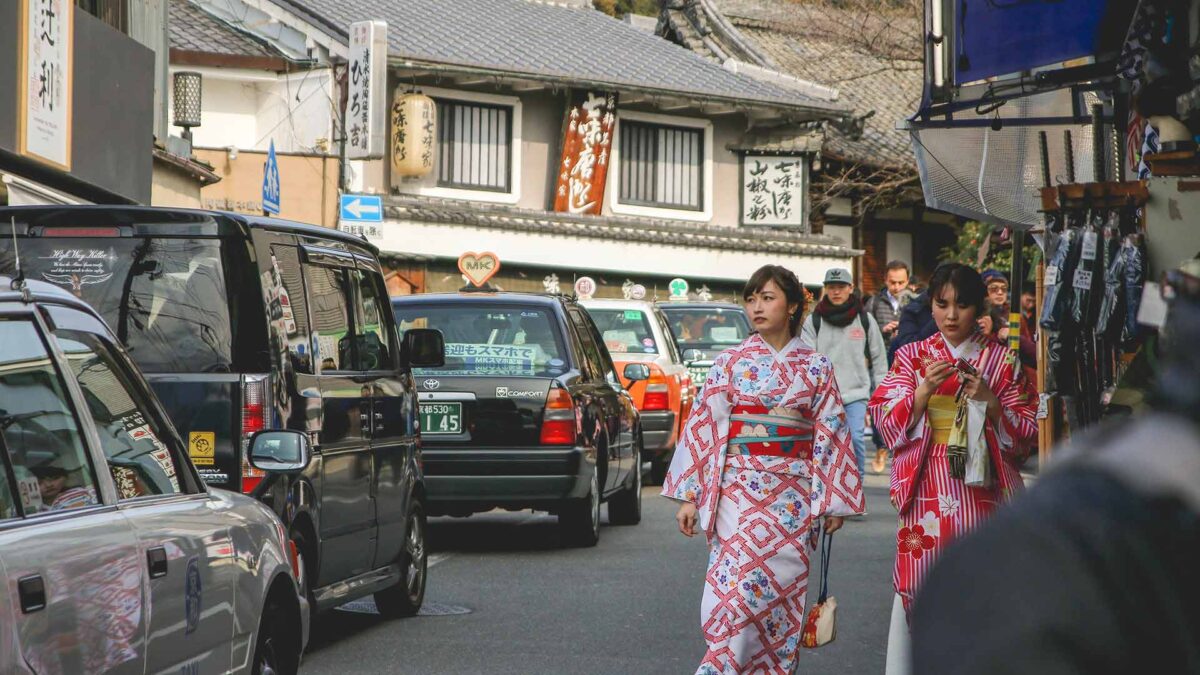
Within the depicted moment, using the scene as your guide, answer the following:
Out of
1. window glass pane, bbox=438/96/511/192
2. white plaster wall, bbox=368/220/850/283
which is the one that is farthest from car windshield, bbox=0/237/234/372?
window glass pane, bbox=438/96/511/192

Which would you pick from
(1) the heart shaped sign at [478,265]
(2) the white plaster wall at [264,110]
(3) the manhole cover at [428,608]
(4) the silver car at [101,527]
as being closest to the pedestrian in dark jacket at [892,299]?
(3) the manhole cover at [428,608]

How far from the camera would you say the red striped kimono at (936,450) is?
617 centimetres

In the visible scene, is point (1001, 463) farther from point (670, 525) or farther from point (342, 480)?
point (670, 525)

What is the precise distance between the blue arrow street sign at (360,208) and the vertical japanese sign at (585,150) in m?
11.7

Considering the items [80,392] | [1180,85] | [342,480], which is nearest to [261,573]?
[80,392]

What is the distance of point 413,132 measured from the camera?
27.2m

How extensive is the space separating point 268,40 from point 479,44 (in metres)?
4.35

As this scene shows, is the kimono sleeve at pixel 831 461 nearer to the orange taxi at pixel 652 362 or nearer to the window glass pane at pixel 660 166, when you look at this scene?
the orange taxi at pixel 652 362

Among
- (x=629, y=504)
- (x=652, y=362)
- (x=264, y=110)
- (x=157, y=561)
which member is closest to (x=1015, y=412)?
(x=157, y=561)

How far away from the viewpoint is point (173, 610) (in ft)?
13.9

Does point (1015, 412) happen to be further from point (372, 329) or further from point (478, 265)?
point (478, 265)

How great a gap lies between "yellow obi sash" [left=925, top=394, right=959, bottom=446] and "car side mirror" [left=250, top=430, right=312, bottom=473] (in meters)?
2.37

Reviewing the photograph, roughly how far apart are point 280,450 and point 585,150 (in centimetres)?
2453

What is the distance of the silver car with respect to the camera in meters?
3.53
